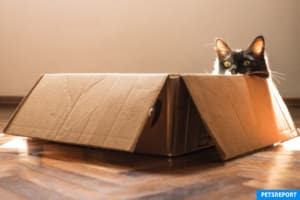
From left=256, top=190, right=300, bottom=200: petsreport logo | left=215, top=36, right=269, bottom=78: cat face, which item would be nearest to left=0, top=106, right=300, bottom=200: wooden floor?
left=256, top=190, right=300, bottom=200: petsreport logo

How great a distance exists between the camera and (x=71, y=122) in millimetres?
1353

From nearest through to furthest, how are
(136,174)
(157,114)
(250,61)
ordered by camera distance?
(136,174)
(157,114)
(250,61)

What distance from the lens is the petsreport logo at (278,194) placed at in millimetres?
804

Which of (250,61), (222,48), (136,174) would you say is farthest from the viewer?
(222,48)

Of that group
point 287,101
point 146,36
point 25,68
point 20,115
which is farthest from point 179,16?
point 20,115

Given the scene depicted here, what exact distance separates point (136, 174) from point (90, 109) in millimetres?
343

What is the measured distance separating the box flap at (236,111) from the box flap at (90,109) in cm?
14

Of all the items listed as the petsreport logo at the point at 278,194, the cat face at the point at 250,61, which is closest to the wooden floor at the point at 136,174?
the petsreport logo at the point at 278,194

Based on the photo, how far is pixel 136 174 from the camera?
1.07 metres

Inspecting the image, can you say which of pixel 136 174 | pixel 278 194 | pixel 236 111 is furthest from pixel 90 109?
pixel 278 194

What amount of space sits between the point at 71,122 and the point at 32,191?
1.49 feet

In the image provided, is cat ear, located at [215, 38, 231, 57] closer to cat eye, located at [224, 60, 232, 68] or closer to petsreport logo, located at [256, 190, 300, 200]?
cat eye, located at [224, 60, 232, 68]

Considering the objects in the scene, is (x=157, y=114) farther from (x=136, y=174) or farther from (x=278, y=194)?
(x=278, y=194)

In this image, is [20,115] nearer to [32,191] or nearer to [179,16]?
[32,191]
